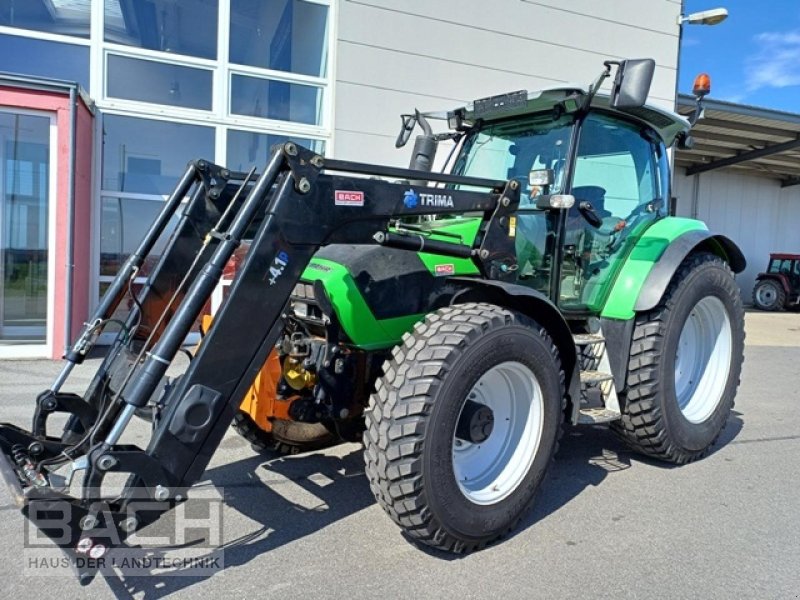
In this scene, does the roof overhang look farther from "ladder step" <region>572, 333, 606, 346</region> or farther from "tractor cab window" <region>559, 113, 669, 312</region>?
"ladder step" <region>572, 333, 606, 346</region>

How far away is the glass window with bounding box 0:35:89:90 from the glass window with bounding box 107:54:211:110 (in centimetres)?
37

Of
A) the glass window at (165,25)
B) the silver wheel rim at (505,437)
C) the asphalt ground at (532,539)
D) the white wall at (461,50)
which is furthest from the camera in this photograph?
the white wall at (461,50)

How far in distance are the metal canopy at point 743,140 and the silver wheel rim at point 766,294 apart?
4.09 metres

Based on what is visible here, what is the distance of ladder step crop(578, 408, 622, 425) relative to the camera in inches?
145

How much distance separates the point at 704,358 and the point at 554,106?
2338 mm

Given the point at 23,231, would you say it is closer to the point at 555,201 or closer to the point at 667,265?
the point at 555,201

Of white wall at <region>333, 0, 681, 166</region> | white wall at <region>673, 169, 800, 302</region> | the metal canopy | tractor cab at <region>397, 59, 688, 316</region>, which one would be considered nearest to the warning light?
tractor cab at <region>397, 59, 688, 316</region>

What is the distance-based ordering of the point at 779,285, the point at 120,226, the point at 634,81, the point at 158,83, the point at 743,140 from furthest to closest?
1. the point at 779,285
2. the point at 743,140
3. the point at 120,226
4. the point at 158,83
5. the point at 634,81

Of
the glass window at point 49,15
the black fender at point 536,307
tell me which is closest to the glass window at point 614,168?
the black fender at point 536,307

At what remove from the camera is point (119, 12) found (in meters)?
8.55

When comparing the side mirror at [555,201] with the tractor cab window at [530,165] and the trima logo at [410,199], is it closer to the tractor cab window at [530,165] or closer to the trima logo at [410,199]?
the tractor cab window at [530,165]

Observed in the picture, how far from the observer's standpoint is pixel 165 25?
28.8ft

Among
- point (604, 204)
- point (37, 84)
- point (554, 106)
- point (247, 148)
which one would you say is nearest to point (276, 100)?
point (247, 148)

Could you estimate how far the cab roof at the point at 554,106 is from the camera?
12.8ft
